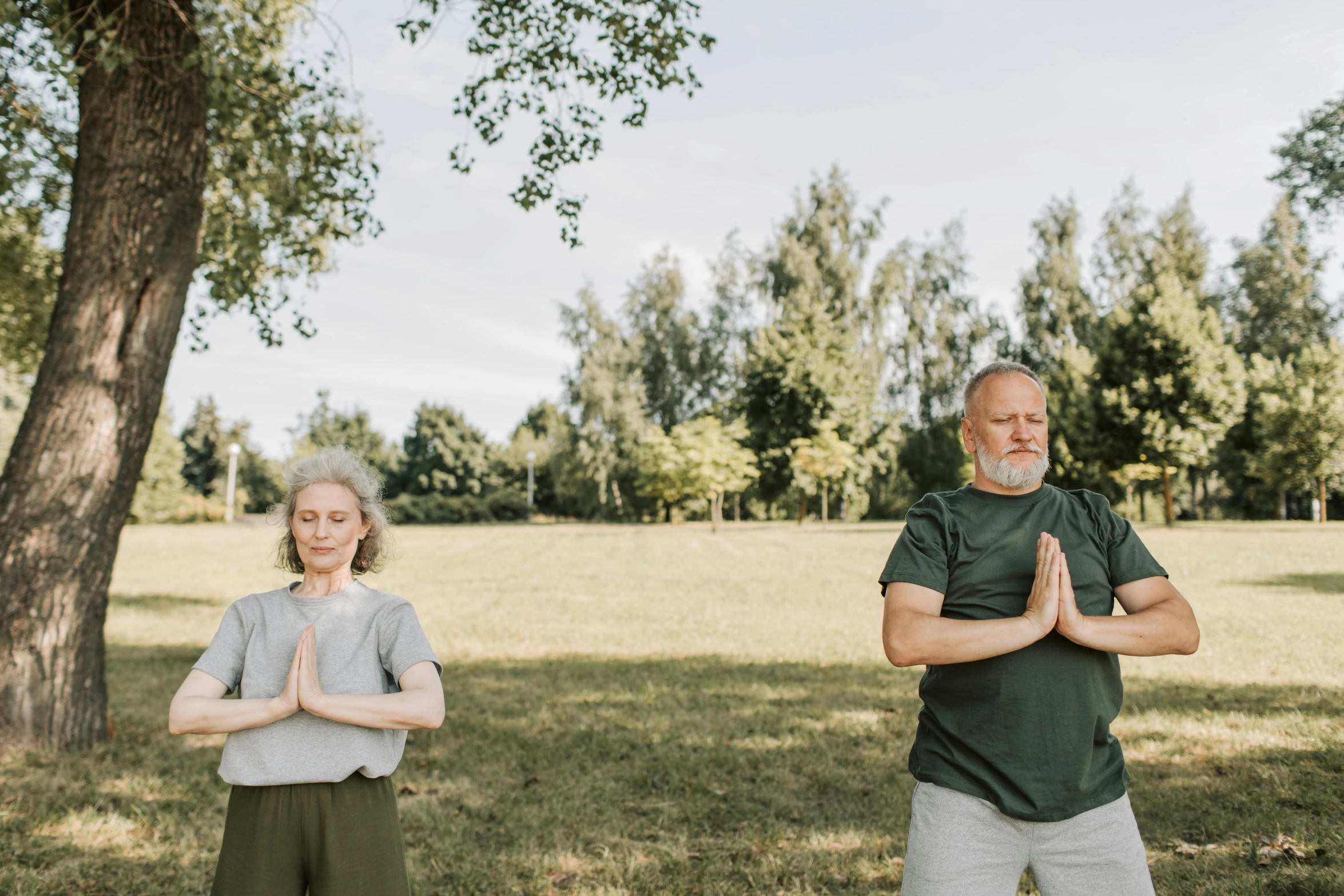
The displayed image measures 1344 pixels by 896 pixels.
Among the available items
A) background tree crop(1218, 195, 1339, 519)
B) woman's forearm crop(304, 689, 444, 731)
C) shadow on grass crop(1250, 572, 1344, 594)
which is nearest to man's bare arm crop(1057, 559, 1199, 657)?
woman's forearm crop(304, 689, 444, 731)

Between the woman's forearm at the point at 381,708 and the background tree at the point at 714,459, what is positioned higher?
the background tree at the point at 714,459

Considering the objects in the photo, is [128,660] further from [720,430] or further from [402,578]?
[720,430]

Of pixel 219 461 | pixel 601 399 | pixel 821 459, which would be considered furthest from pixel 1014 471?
pixel 219 461

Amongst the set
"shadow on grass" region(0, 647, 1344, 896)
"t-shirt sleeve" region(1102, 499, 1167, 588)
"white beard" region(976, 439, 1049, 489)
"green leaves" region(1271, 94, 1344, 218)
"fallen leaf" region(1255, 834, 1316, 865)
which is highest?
"green leaves" region(1271, 94, 1344, 218)

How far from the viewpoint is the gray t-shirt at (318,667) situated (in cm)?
231

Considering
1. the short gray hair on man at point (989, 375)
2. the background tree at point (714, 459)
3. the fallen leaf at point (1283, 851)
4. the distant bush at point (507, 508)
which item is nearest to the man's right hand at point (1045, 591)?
the short gray hair on man at point (989, 375)

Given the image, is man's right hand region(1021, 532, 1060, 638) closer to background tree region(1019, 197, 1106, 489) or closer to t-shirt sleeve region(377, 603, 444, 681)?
t-shirt sleeve region(377, 603, 444, 681)

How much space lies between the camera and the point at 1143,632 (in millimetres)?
2301

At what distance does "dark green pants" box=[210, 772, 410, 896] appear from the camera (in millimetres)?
2273

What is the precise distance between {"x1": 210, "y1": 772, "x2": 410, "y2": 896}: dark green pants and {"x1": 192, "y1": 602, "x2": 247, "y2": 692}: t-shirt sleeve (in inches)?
12.1

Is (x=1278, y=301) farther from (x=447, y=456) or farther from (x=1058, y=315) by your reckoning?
(x=447, y=456)

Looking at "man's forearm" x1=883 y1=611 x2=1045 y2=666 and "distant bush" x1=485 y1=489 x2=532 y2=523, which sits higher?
"man's forearm" x1=883 y1=611 x2=1045 y2=666

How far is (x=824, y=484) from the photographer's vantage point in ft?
127

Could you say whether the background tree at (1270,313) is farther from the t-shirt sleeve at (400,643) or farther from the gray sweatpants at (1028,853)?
the t-shirt sleeve at (400,643)
